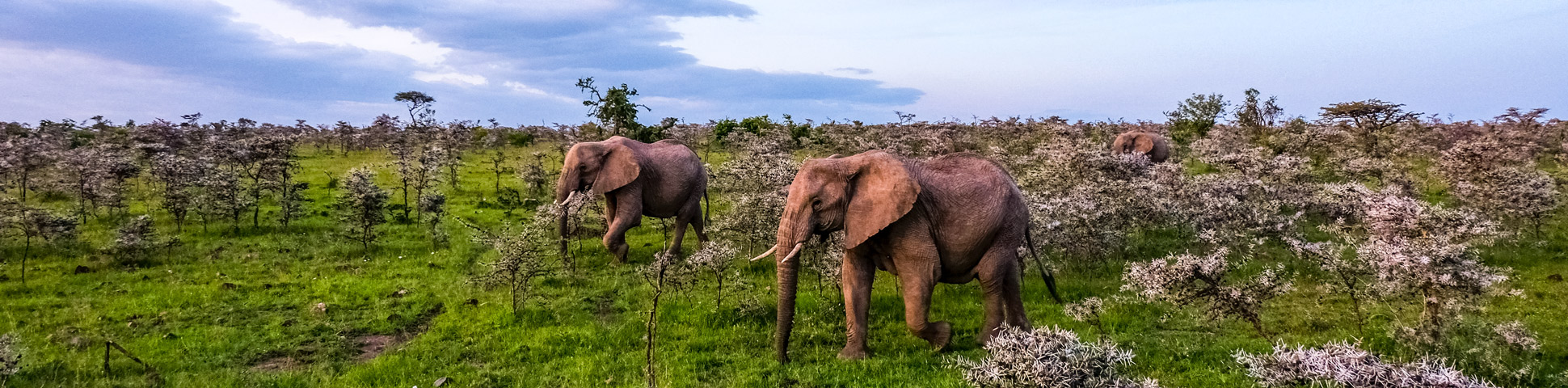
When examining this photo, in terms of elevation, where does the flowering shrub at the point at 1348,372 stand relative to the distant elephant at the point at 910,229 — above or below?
below

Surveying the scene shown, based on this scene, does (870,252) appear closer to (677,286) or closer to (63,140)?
(677,286)

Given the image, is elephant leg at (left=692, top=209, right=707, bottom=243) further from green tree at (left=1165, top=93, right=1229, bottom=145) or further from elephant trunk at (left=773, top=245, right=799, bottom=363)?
green tree at (left=1165, top=93, right=1229, bottom=145)

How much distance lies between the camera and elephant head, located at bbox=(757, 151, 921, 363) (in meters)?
8.12

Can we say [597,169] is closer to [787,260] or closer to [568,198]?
[568,198]

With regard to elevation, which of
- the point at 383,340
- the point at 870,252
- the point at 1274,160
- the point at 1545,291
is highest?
the point at 1274,160

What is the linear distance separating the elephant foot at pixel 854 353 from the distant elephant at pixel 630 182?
6825mm

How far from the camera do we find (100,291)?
12719 millimetres

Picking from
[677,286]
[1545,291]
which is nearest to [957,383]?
[677,286]

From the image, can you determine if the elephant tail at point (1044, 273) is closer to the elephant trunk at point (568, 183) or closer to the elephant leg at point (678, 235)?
the elephant leg at point (678, 235)

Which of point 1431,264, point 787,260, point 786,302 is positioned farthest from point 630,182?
point 1431,264

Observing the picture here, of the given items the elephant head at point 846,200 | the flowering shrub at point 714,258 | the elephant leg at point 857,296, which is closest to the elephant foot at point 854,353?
the elephant leg at point 857,296

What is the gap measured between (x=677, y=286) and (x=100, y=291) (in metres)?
9.71

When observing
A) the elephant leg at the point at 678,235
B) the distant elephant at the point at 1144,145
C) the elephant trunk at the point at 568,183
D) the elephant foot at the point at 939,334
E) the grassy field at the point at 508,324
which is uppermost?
the distant elephant at the point at 1144,145

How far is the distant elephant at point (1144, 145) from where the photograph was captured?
2795cm
